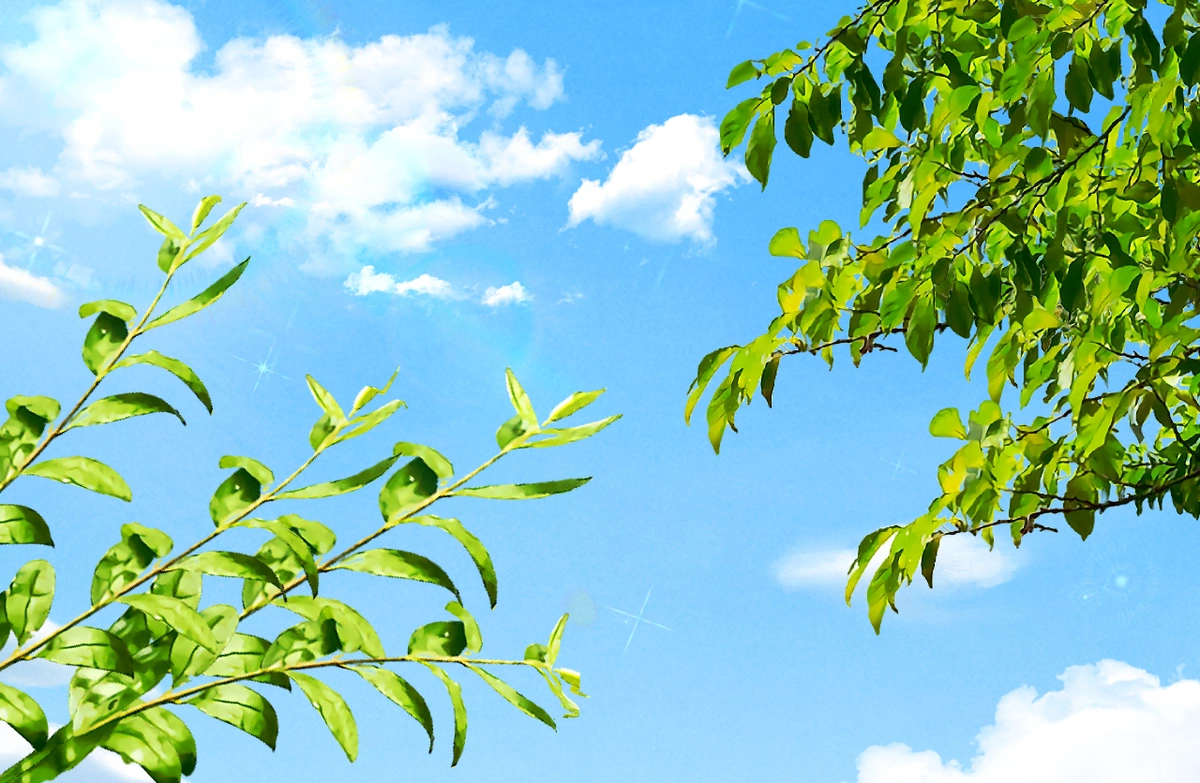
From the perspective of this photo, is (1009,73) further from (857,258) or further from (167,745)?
(167,745)

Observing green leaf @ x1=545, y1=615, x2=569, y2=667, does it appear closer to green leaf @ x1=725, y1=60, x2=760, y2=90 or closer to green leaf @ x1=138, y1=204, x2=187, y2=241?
green leaf @ x1=138, y1=204, x2=187, y2=241

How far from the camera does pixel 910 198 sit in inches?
154

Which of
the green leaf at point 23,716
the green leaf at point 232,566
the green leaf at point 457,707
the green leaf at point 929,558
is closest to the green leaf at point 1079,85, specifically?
the green leaf at point 929,558

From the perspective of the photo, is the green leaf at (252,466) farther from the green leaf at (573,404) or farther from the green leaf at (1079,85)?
the green leaf at (1079,85)

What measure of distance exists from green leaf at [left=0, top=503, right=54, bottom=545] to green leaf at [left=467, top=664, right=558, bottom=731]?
0.67 meters

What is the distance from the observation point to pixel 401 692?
1.44 metres

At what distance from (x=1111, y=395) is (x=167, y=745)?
273cm

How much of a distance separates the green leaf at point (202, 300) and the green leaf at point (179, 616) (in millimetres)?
484


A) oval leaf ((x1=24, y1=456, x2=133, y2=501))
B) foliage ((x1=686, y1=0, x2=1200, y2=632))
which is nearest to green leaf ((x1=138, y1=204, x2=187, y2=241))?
oval leaf ((x1=24, y1=456, x2=133, y2=501))

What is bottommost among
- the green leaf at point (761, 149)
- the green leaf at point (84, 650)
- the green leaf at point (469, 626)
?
the green leaf at point (84, 650)

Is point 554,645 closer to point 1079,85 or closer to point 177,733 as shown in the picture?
point 177,733

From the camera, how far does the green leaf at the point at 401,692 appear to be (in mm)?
1428

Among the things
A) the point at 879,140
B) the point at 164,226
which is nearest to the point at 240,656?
the point at 164,226

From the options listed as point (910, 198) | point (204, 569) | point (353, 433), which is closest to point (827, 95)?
A: point (910, 198)
